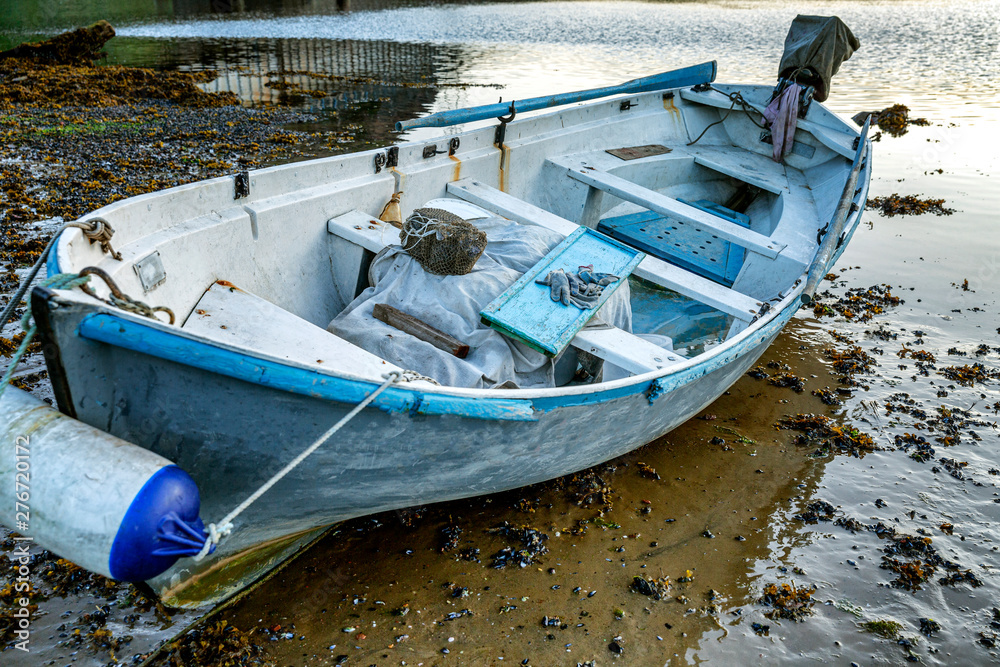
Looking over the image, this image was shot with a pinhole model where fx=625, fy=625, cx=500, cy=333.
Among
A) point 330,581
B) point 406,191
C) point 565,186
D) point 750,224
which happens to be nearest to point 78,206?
point 406,191

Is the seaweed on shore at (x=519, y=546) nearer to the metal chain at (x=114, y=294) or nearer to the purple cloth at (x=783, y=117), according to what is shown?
the metal chain at (x=114, y=294)

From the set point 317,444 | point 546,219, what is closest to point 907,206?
point 546,219

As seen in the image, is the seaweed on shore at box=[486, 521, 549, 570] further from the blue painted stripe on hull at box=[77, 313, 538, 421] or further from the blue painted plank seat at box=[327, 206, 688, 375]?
the blue painted stripe on hull at box=[77, 313, 538, 421]

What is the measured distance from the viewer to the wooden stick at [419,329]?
10.1ft

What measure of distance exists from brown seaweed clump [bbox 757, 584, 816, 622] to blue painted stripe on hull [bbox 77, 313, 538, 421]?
77.4 inches

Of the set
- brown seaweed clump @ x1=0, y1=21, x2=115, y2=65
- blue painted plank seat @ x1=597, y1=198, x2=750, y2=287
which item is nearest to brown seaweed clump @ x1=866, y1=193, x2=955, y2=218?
blue painted plank seat @ x1=597, y1=198, x2=750, y2=287

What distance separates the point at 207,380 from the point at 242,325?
0.71 metres

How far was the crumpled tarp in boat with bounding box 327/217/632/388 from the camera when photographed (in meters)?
2.98

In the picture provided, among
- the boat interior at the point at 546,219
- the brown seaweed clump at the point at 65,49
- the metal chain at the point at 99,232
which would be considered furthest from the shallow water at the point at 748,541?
the brown seaweed clump at the point at 65,49

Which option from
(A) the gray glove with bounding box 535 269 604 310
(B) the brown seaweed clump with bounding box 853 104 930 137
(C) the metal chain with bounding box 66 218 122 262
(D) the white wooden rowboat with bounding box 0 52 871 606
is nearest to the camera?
(D) the white wooden rowboat with bounding box 0 52 871 606

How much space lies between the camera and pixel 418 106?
12711 millimetres

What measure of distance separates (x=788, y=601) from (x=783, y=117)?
5275mm

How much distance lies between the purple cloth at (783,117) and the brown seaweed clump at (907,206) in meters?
2.37

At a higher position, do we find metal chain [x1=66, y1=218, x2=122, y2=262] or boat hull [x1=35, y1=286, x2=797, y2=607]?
metal chain [x1=66, y1=218, x2=122, y2=262]
